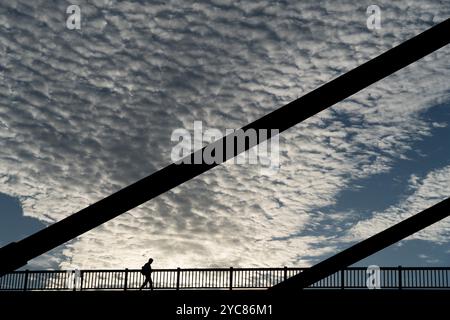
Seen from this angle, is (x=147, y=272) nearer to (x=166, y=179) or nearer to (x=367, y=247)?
(x=367, y=247)

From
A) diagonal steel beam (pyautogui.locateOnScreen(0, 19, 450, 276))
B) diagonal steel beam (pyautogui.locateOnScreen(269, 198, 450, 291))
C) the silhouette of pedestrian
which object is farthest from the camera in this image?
the silhouette of pedestrian

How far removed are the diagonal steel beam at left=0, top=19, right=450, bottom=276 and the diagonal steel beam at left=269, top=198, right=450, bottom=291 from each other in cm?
999

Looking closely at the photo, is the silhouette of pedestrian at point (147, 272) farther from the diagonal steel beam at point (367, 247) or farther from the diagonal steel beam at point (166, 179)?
the diagonal steel beam at point (166, 179)

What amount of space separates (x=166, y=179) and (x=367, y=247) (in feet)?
40.6

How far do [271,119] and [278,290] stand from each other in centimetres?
1057

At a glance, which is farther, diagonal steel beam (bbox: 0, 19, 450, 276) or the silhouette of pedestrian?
the silhouette of pedestrian

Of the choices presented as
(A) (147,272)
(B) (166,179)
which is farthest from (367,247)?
(B) (166,179)

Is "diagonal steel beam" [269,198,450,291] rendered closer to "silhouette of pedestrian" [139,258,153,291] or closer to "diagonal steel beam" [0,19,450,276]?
"silhouette of pedestrian" [139,258,153,291]

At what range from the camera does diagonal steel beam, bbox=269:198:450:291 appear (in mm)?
20344

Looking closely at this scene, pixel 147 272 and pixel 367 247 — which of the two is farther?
pixel 147 272

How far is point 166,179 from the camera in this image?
11.0 metres

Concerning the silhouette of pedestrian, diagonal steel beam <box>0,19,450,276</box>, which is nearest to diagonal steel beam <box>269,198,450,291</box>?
the silhouette of pedestrian

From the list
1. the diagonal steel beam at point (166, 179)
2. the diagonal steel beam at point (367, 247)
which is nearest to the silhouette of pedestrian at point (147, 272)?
the diagonal steel beam at point (367, 247)

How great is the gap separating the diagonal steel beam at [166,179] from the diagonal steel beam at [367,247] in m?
9.99
